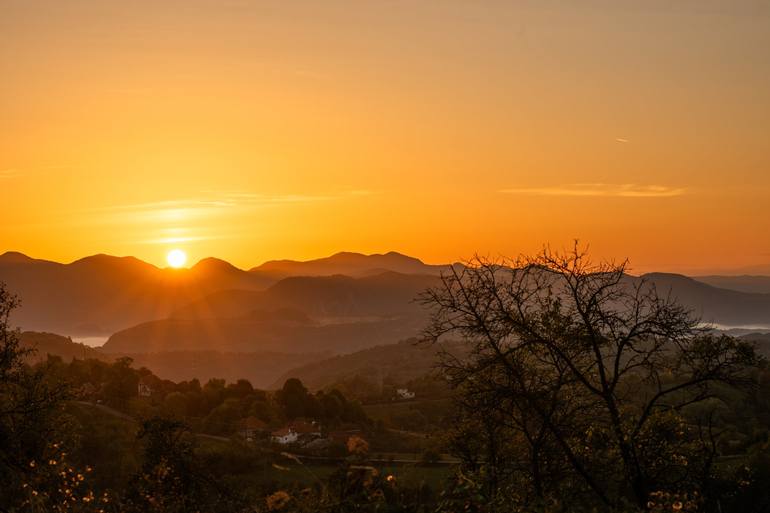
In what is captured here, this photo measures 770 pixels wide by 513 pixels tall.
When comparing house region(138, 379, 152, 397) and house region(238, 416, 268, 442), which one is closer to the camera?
house region(238, 416, 268, 442)

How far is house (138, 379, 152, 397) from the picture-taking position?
129 metres

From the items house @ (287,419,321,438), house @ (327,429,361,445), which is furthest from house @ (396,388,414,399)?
house @ (287,419,321,438)

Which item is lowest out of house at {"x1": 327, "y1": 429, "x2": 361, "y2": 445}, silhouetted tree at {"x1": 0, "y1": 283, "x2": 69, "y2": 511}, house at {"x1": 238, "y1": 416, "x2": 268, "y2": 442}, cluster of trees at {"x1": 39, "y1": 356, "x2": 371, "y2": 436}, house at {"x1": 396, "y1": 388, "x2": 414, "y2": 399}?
house at {"x1": 396, "y1": 388, "x2": 414, "y2": 399}

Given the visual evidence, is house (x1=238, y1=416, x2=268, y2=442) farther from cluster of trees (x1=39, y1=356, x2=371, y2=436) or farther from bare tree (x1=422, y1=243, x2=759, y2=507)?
bare tree (x1=422, y1=243, x2=759, y2=507)

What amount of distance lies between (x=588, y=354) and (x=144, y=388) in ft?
415

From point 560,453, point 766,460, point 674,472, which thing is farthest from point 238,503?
point 766,460

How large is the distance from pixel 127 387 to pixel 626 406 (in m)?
114

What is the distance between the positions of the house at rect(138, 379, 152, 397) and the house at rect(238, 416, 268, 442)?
99.2ft

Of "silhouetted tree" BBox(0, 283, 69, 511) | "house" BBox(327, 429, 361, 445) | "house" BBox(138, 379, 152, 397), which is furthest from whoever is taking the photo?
"house" BBox(138, 379, 152, 397)

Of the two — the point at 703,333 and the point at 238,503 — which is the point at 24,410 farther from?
the point at 703,333

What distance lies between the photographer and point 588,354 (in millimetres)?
15711

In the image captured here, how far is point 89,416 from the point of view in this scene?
9588 cm

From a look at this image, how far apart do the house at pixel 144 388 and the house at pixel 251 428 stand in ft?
99.2

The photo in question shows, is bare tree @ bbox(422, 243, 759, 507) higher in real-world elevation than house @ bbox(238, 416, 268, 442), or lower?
higher
